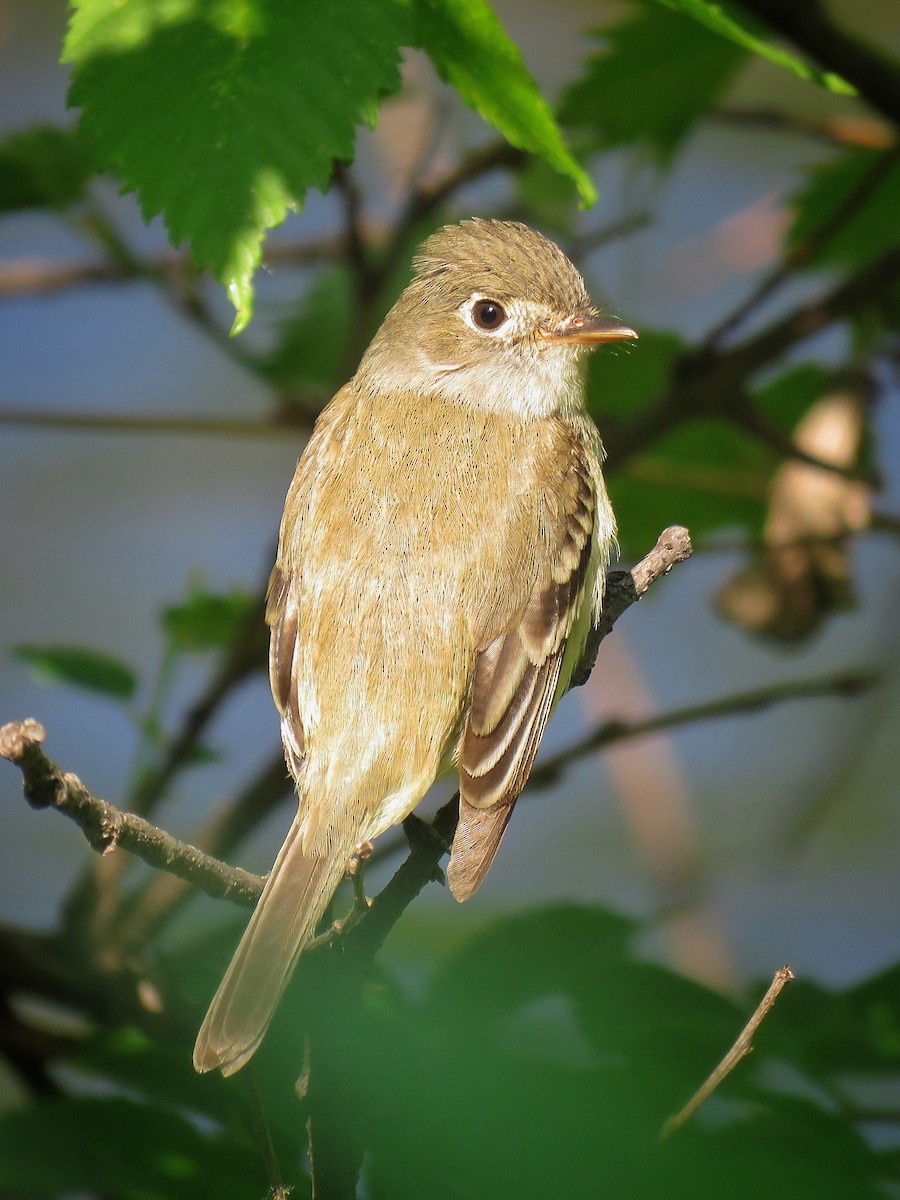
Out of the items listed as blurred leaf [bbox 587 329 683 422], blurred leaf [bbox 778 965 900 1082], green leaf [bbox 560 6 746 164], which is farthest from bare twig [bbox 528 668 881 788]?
green leaf [bbox 560 6 746 164]

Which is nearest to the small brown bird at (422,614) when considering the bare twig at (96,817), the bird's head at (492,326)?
the bird's head at (492,326)

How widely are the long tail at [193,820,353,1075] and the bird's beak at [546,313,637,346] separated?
1.39m

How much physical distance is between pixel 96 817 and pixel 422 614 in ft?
3.73

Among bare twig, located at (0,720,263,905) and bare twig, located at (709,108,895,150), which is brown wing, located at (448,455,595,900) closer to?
bare twig, located at (0,720,263,905)

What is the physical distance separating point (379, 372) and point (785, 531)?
1.26m

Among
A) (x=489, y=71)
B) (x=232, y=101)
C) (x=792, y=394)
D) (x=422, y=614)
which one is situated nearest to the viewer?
(x=232, y=101)

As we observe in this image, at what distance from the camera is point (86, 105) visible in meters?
2.04

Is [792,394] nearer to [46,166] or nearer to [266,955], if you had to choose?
[46,166]

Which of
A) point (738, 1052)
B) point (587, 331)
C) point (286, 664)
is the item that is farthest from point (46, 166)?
point (738, 1052)

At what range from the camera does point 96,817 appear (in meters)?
1.62

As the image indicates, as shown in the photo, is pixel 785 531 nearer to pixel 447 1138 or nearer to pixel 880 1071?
pixel 880 1071

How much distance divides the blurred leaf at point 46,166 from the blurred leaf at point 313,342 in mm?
785

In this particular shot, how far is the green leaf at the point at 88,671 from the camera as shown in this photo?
3.20 meters

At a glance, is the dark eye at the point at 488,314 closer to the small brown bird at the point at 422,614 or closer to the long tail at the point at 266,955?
the small brown bird at the point at 422,614
